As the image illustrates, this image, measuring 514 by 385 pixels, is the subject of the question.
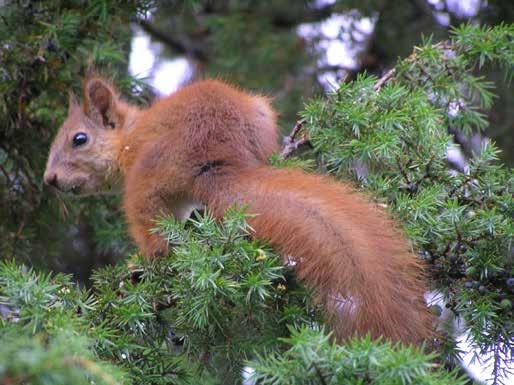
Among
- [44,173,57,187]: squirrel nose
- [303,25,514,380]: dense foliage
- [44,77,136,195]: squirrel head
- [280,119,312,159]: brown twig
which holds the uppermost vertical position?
[303,25,514,380]: dense foliage

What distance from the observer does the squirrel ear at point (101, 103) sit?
4000mm

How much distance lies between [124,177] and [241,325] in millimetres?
1530

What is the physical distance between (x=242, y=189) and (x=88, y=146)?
1260 millimetres

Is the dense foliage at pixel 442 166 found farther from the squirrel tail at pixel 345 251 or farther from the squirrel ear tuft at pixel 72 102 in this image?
the squirrel ear tuft at pixel 72 102

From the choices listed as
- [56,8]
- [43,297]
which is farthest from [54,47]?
[43,297]

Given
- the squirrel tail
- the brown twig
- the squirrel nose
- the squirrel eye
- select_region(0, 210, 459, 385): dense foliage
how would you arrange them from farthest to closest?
1. the squirrel eye
2. the squirrel nose
3. the brown twig
4. the squirrel tail
5. select_region(0, 210, 459, 385): dense foliage

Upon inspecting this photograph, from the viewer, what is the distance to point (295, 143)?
3.49m

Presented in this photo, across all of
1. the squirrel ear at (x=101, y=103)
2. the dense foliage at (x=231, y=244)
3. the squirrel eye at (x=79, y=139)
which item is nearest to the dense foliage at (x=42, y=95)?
the dense foliage at (x=231, y=244)

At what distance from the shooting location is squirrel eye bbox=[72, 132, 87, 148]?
3977 mm

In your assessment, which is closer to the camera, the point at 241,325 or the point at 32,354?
the point at 32,354

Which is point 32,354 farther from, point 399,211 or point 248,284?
point 399,211

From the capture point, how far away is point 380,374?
1973 mm

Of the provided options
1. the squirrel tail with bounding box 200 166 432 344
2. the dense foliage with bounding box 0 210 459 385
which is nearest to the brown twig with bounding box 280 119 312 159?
the squirrel tail with bounding box 200 166 432 344

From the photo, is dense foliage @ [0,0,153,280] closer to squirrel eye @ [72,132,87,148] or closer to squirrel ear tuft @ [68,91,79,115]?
squirrel ear tuft @ [68,91,79,115]
